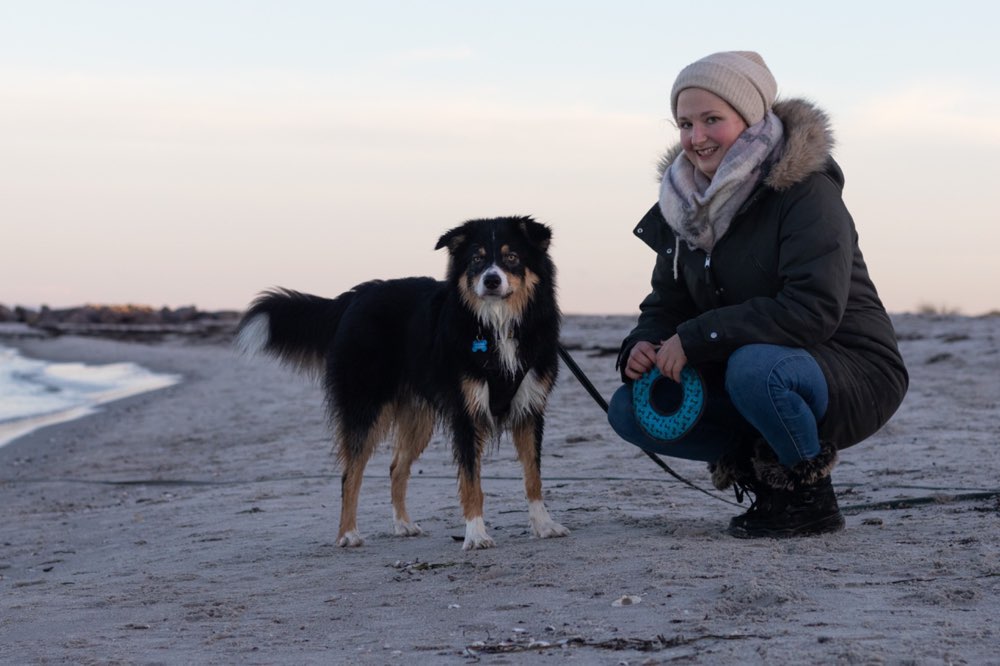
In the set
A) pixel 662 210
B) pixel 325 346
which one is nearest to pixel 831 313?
pixel 662 210

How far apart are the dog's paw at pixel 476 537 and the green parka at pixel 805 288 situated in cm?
133

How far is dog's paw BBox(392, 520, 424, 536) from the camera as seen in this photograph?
237 inches

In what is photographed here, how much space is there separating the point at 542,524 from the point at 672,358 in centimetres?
124

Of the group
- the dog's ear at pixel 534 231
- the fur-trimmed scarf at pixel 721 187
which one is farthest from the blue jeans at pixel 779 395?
the dog's ear at pixel 534 231

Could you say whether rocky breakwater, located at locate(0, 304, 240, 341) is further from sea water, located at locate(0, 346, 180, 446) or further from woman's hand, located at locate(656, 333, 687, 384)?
woman's hand, located at locate(656, 333, 687, 384)

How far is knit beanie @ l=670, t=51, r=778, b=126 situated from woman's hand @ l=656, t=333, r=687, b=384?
90 cm

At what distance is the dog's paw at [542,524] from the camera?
532 cm

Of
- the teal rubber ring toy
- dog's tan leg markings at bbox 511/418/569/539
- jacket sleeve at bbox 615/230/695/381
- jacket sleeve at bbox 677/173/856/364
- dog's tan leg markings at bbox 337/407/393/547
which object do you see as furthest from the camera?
dog's tan leg markings at bbox 337/407/393/547

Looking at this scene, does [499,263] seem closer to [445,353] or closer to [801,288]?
[445,353]

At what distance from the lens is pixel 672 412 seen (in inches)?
188

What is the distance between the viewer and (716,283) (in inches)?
185

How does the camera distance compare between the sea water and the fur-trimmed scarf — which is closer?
the fur-trimmed scarf

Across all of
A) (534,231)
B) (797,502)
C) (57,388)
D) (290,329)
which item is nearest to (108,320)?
(57,388)

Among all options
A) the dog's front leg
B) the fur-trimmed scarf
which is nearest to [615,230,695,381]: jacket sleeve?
the fur-trimmed scarf
